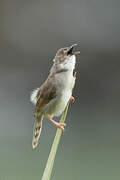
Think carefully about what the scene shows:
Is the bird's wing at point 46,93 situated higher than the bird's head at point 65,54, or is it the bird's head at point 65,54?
the bird's head at point 65,54

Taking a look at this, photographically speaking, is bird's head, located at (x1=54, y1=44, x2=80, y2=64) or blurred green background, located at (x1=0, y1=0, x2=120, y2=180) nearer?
bird's head, located at (x1=54, y1=44, x2=80, y2=64)

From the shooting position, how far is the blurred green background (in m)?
2.92

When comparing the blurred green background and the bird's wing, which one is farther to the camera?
the blurred green background

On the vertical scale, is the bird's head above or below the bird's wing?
above

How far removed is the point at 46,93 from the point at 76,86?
308 cm

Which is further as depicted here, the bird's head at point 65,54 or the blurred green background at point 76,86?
the blurred green background at point 76,86

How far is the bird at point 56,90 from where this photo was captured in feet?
4.83

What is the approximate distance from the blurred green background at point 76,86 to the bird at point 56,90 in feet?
2.07

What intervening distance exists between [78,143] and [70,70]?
196cm

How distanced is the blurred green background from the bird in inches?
24.9

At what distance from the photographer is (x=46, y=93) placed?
1530mm

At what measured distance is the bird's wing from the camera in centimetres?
152
